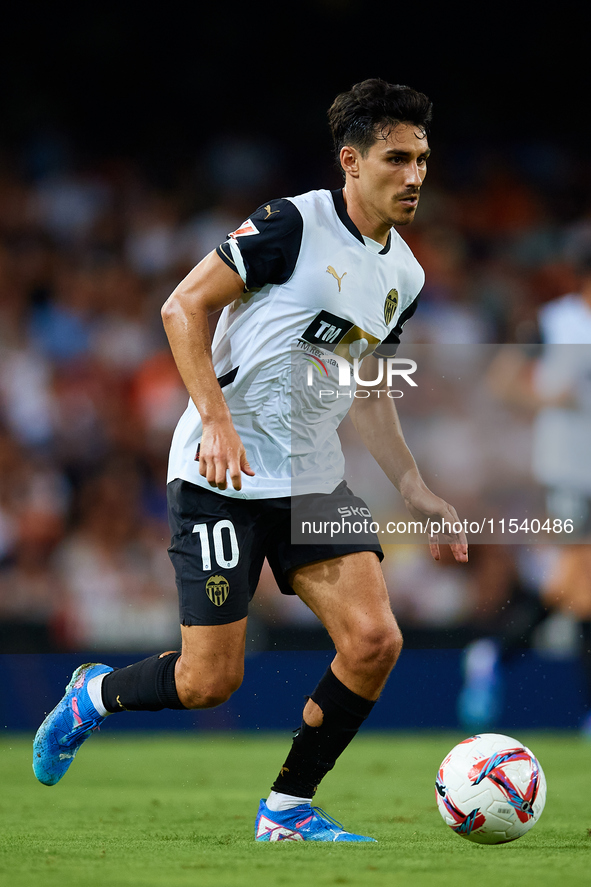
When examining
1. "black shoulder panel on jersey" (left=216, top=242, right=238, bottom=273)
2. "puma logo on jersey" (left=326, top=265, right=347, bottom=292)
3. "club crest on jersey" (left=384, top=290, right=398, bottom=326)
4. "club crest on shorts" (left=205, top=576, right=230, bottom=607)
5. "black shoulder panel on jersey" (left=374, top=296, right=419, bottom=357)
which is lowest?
"club crest on shorts" (left=205, top=576, right=230, bottom=607)

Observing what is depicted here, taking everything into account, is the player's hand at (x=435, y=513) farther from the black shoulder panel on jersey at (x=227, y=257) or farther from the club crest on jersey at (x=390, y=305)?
the black shoulder panel on jersey at (x=227, y=257)

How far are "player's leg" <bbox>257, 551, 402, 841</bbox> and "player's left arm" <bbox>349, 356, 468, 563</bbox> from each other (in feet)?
1.26

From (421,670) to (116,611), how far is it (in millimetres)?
2088

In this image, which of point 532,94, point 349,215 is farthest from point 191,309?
point 532,94

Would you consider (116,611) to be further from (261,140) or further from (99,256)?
(261,140)

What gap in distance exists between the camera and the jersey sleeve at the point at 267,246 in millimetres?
3457

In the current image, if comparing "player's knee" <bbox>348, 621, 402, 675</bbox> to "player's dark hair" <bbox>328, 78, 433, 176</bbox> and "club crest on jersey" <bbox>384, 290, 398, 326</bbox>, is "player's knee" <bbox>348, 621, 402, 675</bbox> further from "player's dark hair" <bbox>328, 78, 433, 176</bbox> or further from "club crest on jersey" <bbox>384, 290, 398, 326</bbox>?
"player's dark hair" <bbox>328, 78, 433, 176</bbox>

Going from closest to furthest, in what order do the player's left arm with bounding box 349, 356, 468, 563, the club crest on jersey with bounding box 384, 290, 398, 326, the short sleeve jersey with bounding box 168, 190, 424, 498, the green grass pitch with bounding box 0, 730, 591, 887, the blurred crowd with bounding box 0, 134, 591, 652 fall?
the green grass pitch with bounding box 0, 730, 591, 887 < the short sleeve jersey with bounding box 168, 190, 424, 498 < the club crest on jersey with bounding box 384, 290, 398, 326 < the player's left arm with bounding box 349, 356, 468, 563 < the blurred crowd with bounding box 0, 134, 591, 652

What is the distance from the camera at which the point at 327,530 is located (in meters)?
3.50

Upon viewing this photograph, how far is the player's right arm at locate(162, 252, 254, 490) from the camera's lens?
3.24 metres

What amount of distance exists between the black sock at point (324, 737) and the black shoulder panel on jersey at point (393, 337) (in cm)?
117

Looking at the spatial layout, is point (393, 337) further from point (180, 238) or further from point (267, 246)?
point (180, 238)

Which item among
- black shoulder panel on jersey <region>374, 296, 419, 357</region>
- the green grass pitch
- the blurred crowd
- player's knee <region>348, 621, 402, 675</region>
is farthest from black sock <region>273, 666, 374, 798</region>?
the blurred crowd

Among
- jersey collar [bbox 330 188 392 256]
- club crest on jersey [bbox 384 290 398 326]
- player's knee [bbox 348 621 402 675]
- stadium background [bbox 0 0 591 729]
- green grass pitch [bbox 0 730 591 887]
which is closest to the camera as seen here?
green grass pitch [bbox 0 730 591 887]
